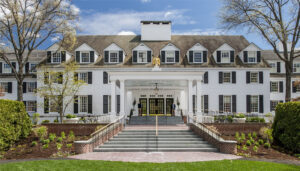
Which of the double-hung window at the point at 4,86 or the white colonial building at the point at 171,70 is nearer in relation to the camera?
the white colonial building at the point at 171,70

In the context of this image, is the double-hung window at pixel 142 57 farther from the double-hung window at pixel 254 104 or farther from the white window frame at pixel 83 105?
the double-hung window at pixel 254 104

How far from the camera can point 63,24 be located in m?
21.9

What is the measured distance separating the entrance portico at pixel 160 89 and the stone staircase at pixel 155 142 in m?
3.24

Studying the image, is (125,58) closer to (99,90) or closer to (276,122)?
(99,90)

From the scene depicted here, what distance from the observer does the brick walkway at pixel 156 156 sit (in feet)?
35.6

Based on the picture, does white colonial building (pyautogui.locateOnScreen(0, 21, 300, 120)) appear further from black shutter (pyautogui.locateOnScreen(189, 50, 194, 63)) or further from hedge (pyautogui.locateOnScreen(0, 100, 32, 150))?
hedge (pyautogui.locateOnScreen(0, 100, 32, 150))

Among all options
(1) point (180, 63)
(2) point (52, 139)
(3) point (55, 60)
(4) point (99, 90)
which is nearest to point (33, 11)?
(3) point (55, 60)

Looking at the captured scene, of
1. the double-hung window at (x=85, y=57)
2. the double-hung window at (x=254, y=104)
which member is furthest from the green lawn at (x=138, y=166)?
the double-hung window at (x=85, y=57)

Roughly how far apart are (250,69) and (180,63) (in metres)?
7.13

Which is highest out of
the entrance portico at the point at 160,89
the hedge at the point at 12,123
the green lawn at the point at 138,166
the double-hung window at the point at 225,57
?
the double-hung window at the point at 225,57

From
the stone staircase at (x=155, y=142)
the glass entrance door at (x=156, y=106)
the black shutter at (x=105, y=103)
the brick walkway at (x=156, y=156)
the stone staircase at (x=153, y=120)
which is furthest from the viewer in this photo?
the glass entrance door at (x=156, y=106)

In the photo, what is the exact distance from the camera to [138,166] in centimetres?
935

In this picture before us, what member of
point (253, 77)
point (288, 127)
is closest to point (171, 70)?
point (253, 77)

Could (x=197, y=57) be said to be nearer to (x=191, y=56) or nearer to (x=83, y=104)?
(x=191, y=56)
